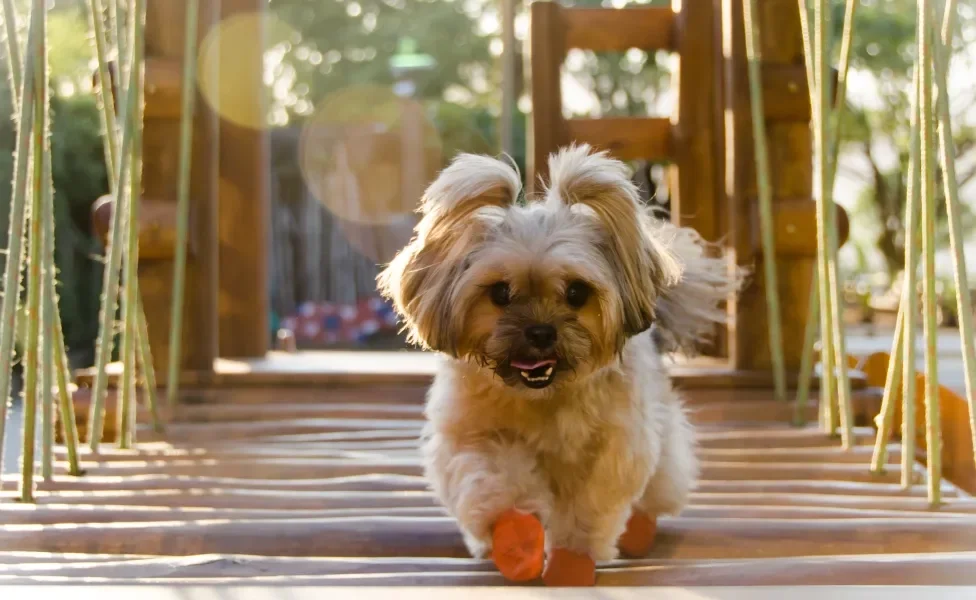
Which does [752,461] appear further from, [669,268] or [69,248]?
[69,248]

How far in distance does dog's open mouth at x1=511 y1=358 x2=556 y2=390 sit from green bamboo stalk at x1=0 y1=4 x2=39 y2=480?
3.99ft

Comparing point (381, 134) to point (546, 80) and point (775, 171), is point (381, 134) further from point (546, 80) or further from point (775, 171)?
point (775, 171)

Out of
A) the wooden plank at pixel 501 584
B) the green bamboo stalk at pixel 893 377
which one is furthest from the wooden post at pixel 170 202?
the green bamboo stalk at pixel 893 377

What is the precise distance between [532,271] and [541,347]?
179mm

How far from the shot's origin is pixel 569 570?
2.41 metres

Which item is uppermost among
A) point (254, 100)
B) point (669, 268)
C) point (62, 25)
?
point (62, 25)

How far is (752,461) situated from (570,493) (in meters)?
1.26

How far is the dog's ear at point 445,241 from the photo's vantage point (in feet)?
8.34

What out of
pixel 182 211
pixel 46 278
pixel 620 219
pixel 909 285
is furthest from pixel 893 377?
pixel 182 211

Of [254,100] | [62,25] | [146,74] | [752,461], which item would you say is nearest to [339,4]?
[62,25]

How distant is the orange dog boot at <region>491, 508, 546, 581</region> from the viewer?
7.50 feet

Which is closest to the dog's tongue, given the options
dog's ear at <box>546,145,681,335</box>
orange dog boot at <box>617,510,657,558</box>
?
dog's ear at <box>546,145,681,335</box>

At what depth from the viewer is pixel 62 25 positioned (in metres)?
9.37

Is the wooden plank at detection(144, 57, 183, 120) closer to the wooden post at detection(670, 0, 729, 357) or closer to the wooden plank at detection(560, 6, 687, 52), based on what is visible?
the wooden plank at detection(560, 6, 687, 52)
